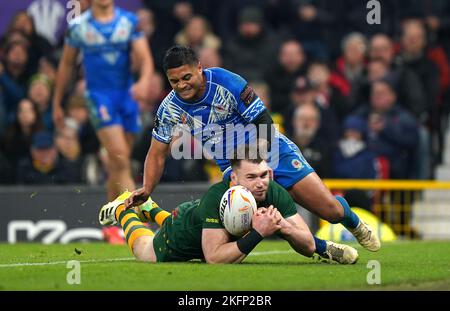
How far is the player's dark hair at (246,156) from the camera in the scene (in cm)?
1062

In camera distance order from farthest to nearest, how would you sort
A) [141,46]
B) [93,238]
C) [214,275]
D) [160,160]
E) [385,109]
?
[385,109]
[93,238]
[141,46]
[160,160]
[214,275]

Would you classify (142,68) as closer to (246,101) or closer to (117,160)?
(117,160)

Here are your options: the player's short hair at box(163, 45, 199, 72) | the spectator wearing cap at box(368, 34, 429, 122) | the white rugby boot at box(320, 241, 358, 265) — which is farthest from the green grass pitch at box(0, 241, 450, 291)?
the spectator wearing cap at box(368, 34, 429, 122)

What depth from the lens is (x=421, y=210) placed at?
17.7 m

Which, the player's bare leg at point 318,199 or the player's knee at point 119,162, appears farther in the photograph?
the player's knee at point 119,162

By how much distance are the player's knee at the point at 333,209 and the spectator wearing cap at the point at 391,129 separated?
6.51m

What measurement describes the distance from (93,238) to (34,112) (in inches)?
123

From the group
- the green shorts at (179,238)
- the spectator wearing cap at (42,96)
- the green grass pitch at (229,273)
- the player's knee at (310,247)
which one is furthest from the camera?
the spectator wearing cap at (42,96)

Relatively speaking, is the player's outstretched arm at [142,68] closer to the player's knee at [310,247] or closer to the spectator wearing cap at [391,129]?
the spectator wearing cap at [391,129]

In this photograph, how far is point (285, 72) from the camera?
1947 centimetres

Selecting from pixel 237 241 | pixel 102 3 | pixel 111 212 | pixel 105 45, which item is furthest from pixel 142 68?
pixel 237 241

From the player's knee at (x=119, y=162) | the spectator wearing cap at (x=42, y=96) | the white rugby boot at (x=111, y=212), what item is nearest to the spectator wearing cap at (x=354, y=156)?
the player's knee at (x=119, y=162)

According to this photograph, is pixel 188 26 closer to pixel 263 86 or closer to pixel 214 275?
pixel 263 86

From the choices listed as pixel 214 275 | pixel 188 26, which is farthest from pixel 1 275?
pixel 188 26
